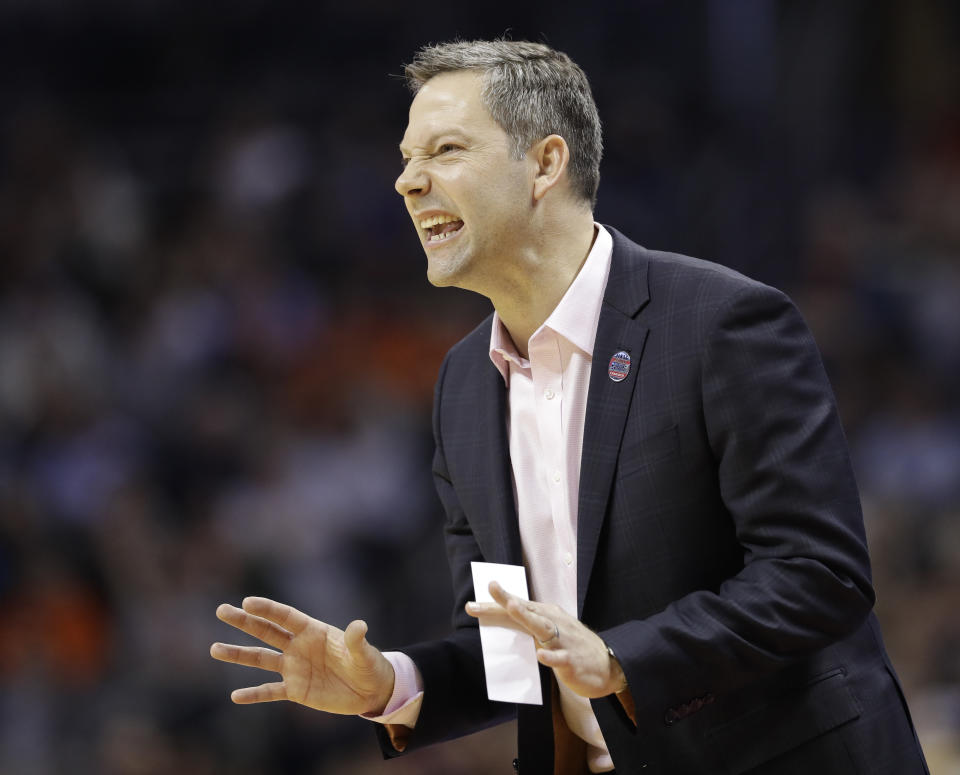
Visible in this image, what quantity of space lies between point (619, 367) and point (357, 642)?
0.65 metres

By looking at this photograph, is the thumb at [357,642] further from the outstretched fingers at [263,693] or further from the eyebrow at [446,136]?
the eyebrow at [446,136]

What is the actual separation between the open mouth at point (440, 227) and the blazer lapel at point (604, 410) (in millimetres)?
319

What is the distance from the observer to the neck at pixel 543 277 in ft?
7.82

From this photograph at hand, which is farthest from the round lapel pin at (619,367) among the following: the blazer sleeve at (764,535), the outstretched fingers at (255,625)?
the outstretched fingers at (255,625)

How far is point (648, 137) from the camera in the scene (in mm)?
7531

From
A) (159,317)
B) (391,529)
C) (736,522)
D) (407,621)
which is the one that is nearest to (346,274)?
(159,317)

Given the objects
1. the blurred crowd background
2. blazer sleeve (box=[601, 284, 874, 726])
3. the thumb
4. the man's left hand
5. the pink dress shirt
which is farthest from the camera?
the blurred crowd background

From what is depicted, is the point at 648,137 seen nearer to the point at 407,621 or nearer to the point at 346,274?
the point at 346,274

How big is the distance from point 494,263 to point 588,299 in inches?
7.4

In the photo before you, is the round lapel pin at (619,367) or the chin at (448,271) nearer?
the round lapel pin at (619,367)

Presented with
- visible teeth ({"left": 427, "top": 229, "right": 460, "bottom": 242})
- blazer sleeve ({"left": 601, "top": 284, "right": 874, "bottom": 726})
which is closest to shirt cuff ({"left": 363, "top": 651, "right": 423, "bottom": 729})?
blazer sleeve ({"left": 601, "top": 284, "right": 874, "bottom": 726})

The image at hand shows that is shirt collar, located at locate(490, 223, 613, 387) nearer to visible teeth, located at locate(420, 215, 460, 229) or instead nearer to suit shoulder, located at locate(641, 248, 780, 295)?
suit shoulder, located at locate(641, 248, 780, 295)

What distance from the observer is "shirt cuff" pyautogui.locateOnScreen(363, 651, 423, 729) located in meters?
2.29

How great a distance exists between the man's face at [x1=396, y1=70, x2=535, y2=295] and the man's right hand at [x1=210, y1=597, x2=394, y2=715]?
26.7 inches
